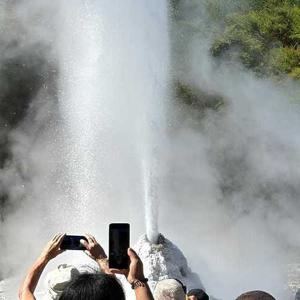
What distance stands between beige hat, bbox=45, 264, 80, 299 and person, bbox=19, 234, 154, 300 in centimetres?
26

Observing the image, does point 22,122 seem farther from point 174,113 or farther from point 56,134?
point 174,113

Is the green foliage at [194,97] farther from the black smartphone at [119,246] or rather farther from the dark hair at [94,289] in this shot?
the dark hair at [94,289]

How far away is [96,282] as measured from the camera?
1.53 m

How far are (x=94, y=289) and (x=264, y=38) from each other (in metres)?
12.0

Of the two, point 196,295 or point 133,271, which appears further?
point 196,295

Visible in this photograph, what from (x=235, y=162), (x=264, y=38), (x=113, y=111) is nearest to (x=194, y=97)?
(x=235, y=162)

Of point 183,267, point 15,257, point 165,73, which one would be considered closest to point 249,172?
point 15,257

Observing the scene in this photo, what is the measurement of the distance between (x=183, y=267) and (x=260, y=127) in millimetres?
8030

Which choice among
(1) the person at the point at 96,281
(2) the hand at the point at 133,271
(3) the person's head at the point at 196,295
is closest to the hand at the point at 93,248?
(1) the person at the point at 96,281

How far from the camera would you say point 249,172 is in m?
13.2

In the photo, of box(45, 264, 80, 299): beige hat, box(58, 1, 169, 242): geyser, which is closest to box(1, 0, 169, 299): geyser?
box(58, 1, 169, 242): geyser

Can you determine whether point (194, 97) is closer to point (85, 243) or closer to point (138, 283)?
point (85, 243)

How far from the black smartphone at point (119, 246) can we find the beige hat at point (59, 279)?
357 mm

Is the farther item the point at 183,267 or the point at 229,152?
the point at 229,152
